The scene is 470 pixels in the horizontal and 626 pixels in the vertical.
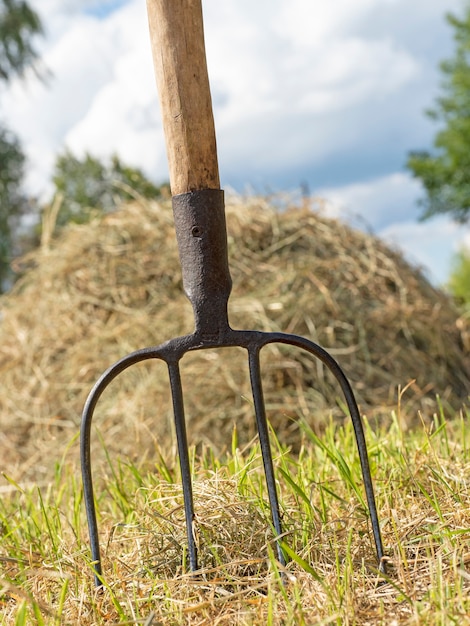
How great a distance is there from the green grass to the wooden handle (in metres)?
0.56

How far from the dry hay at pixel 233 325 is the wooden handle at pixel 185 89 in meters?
1.54

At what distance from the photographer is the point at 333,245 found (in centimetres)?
358

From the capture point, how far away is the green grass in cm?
104

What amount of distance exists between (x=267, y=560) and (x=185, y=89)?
32.1 inches

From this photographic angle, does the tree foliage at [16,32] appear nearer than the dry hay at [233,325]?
No

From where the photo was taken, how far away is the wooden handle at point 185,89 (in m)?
1.29

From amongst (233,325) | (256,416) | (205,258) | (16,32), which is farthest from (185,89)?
(16,32)

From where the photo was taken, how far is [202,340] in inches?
51.1

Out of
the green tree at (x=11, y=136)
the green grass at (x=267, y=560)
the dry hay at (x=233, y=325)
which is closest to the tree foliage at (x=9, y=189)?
the green tree at (x=11, y=136)

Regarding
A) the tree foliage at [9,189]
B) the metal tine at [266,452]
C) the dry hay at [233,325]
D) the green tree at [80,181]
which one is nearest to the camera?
the metal tine at [266,452]

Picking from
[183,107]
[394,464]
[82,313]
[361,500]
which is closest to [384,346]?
[82,313]

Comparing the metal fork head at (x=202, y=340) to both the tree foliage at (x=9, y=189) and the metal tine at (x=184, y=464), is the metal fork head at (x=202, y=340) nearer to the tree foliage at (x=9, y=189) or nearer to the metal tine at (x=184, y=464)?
the metal tine at (x=184, y=464)

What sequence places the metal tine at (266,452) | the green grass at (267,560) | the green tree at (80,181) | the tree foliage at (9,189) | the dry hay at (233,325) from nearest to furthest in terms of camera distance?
the green grass at (267,560), the metal tine at (266,452), the dry hay at (233,325), the green tree at (80,181), the tree foliage at (9,189)

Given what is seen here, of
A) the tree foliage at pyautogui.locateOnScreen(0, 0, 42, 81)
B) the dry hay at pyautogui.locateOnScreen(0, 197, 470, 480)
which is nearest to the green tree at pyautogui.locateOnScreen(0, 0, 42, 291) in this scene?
the tree foliage at pyautogui.locateOnScreen(0, 0, 42, 81)
